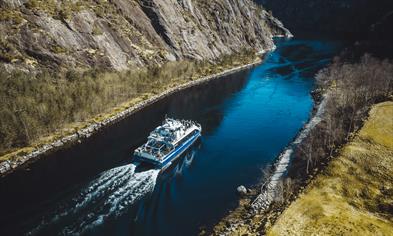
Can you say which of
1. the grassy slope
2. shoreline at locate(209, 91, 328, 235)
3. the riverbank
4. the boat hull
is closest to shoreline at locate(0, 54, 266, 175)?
the boat hull

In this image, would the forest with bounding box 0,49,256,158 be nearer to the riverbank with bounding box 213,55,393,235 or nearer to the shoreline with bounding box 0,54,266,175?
the shoreline with bounding box 0,54,266,175

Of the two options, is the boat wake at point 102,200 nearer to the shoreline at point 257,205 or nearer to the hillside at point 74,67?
the shoreline at point 257,205

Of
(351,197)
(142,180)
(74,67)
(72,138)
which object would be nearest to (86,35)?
(74,67)

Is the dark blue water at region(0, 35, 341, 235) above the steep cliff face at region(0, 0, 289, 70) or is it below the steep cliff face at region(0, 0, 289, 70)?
below

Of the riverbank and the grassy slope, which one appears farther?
the riverbank

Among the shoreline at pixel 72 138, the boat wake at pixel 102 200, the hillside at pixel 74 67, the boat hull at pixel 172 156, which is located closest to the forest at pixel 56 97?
the hillside at pixel 74 67

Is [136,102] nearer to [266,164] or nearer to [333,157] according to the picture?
[266,164]
